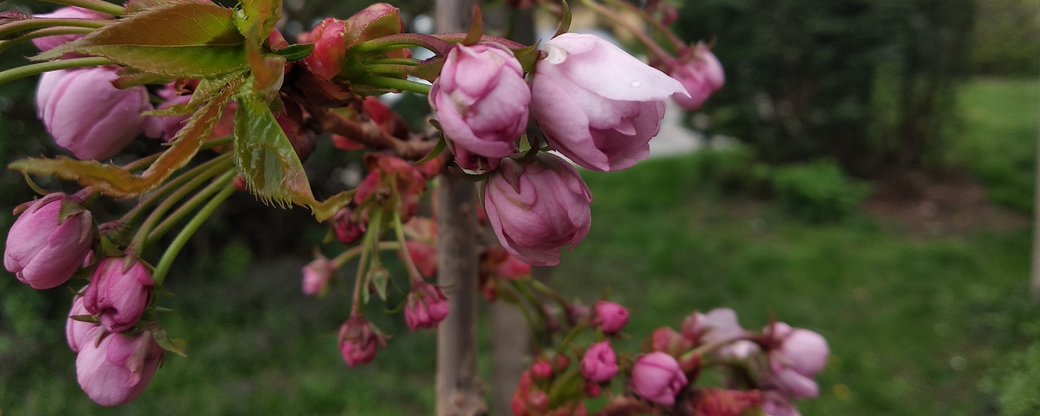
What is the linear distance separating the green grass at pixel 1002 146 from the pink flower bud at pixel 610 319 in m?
4.49

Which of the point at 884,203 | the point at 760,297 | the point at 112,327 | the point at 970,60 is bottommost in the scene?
the point at 884,203

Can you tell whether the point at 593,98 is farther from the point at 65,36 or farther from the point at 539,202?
the point at 65,36

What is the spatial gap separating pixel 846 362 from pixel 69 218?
2.80 metres

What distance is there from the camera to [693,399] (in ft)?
2.51

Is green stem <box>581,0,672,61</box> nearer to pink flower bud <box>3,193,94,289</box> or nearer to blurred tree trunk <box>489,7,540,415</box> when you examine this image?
blurred tree trunk <box>489,7,540,415</box>

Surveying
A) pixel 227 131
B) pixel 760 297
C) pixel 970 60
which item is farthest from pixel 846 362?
pixel 970 60

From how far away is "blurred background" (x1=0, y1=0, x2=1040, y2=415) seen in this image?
2.43 meters

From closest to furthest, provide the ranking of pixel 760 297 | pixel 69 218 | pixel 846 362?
1. pixel 69 218
2. pixel 846 362
3. pixel 760 297

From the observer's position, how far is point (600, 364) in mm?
756

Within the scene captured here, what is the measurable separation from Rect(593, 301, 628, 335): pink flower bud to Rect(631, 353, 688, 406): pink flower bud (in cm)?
7

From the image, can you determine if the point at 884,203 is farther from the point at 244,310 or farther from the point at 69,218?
the point at 69,218

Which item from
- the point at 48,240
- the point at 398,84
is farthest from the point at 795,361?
the point at 48,240

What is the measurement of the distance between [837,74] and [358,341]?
4798 millimetres

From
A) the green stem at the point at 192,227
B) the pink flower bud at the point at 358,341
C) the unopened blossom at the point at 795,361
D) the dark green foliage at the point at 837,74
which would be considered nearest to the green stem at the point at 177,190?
the green stem at the point at 192,227
